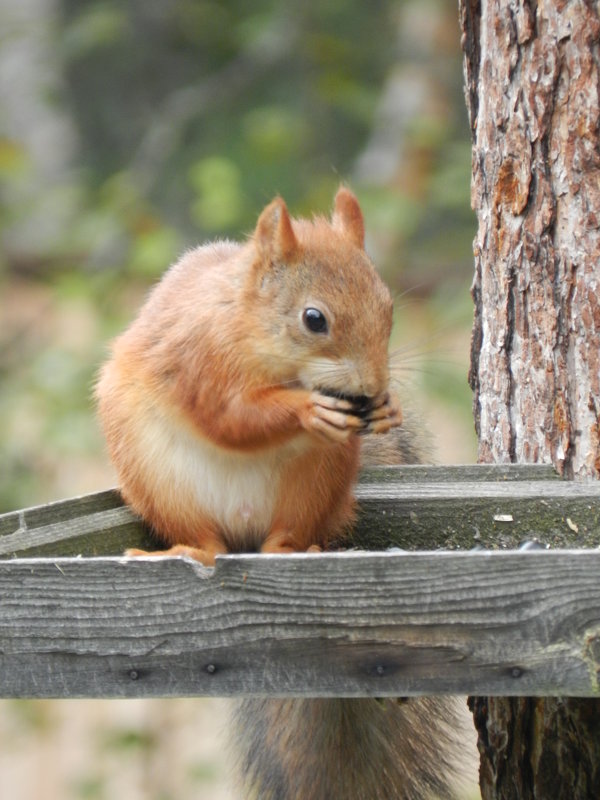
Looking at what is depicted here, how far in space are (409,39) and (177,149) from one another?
4.26 feet

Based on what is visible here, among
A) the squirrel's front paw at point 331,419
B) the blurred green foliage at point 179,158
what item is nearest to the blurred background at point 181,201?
the blurred green foliage at point 179,158

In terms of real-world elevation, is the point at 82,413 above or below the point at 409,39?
below

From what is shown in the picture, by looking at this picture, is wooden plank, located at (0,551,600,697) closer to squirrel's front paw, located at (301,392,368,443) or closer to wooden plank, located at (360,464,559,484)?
squirrel's front paw, located at (301,392,368,443)

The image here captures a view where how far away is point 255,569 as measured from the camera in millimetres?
1519

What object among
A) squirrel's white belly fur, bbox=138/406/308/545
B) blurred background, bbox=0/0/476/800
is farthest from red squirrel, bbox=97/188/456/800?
blurred background, bbox=0/0/476/800

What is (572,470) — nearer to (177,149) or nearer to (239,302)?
(239,302)

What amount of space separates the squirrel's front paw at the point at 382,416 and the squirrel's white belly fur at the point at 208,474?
0.23 meters

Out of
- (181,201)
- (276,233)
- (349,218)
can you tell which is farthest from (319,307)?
(181,201)

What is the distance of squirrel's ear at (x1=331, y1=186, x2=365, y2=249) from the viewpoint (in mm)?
2213

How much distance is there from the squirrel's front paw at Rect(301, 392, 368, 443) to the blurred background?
1.57 meters

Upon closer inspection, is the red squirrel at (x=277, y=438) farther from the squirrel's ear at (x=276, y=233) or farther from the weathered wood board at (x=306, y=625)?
the weathered wood board at (x=306, y=625)

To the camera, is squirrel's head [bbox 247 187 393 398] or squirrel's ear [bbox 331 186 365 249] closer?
squirrel's head [bbox 247 187 393 398]

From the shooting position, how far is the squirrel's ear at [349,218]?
221 cm

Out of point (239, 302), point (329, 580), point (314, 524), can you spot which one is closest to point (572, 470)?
point (314, 524)
